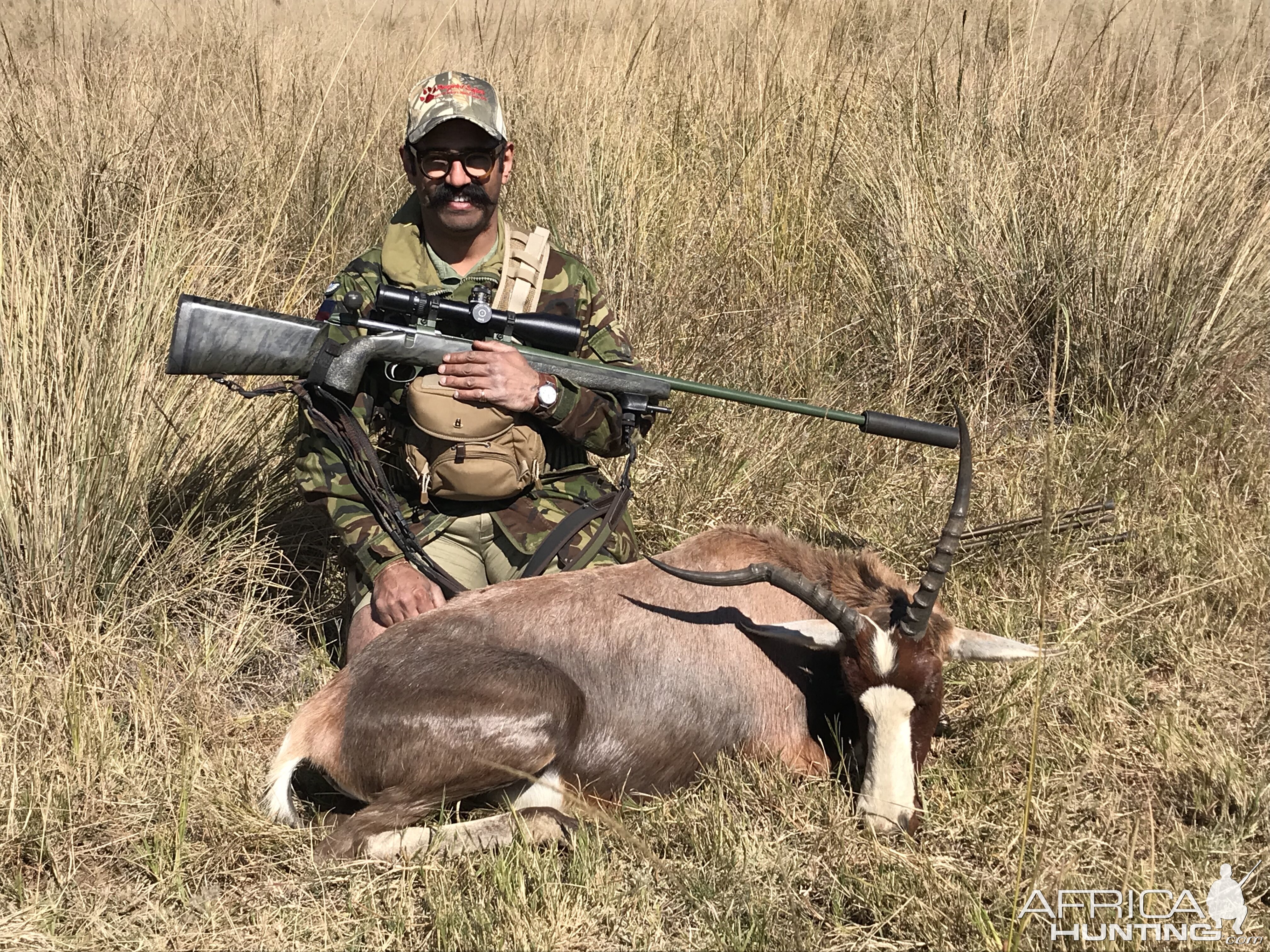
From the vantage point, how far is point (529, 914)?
3.08 metres

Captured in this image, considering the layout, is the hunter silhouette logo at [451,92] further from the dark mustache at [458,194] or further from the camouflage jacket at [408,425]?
the camouflage jacket at [408,425]

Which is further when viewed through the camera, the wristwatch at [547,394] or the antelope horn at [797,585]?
the wristwatch at [547,394]

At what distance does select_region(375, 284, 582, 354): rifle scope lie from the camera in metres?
3.98

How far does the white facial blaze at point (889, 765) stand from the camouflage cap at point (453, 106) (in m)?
2.45

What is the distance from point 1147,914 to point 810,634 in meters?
1.20

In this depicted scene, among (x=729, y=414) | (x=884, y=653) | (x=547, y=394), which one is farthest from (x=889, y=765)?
(x=729, y=414)

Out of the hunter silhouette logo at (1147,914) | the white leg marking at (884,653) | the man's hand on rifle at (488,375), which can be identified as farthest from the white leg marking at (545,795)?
the hunter silhouette logo at (1147,914)

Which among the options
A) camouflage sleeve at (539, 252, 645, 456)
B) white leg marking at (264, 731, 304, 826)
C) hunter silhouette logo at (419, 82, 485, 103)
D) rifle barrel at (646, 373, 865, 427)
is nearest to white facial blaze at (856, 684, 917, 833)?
rifle barrel at (646, 373, 865, 427)

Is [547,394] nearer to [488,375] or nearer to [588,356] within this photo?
[488,375]

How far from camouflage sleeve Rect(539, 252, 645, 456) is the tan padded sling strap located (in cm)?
6

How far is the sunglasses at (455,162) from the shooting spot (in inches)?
165

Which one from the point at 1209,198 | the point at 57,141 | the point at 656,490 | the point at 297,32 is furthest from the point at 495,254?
the point at 297,32

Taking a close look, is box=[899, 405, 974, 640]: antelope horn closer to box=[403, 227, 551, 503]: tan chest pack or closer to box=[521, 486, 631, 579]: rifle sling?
box=[521, 486, 631, 579]: rifle sling

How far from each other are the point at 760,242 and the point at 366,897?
4.20 metres
